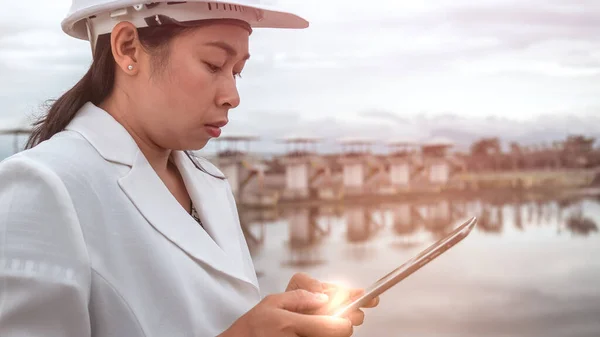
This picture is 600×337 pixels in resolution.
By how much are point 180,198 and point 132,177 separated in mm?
180

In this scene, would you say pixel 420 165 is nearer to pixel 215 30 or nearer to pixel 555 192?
pixel 555 192

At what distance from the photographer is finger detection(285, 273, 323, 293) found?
3.43ft

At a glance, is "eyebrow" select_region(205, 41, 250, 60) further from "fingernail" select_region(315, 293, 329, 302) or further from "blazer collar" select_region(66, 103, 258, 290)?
"fingernail" select_region(315, 293, 329, 302)

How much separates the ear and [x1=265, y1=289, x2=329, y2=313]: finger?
1.35 ft

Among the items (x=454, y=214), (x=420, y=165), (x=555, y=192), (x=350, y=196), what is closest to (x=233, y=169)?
(x=350, y=196)


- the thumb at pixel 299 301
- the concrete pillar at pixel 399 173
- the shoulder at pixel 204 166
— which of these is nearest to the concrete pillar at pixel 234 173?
the concrete pillar at pixel 399 173

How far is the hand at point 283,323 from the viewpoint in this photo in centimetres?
86

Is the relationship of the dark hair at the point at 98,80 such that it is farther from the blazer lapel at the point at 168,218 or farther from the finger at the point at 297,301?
the finger at the point at 297,301

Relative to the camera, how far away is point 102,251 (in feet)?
2.97

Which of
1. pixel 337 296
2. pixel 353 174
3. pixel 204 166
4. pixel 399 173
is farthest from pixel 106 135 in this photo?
pixel 399 173

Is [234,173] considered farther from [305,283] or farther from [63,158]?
[63,158]

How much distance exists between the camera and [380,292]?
36.3 inches

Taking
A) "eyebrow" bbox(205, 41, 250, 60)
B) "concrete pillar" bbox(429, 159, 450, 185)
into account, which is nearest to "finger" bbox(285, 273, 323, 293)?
"eyebrow" bbox(205, 41, 250, 60)

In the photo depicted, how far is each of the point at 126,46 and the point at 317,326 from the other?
512 mm
